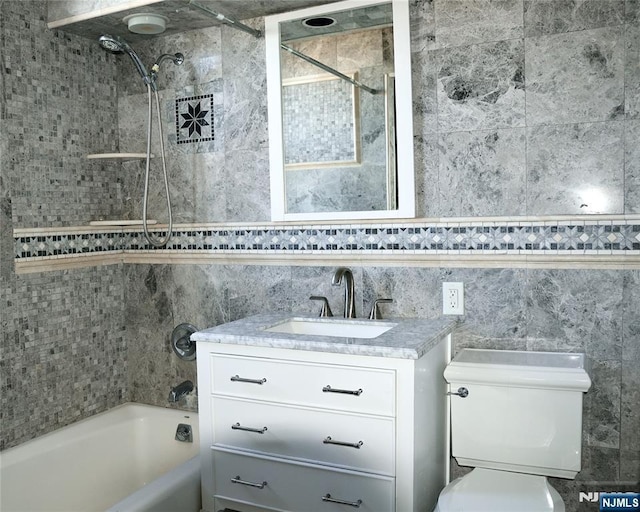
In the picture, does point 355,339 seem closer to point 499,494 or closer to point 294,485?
point 294,485

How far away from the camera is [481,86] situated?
228 cm

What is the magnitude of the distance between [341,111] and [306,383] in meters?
1.04

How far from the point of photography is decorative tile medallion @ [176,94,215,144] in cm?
283

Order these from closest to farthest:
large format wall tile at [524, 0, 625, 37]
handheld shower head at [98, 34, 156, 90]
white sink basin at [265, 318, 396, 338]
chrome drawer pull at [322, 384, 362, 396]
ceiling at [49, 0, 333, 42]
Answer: chrome drawer pull at [322, 384, 362, 396] → large format wall tile at [524, 0, 625, 37] → white sink basin at [265, 318, 396, 338] → ceiling at [49, 0, 333, 42] → handheld shower head at [98, 34, 156, 90]

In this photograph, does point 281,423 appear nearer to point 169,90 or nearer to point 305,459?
point 305,459

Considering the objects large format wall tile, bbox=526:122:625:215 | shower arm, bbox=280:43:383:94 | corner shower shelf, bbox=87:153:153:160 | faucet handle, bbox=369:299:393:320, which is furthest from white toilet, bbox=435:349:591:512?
corner shower shelf, bbox=87:153:153:160

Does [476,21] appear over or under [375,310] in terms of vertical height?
over

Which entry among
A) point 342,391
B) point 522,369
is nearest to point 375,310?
point 342,391

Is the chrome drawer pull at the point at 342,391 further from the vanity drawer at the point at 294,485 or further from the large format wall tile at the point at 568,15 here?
the large format wall tile at the point at 568,15

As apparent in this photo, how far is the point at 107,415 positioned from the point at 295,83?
5.58 ft

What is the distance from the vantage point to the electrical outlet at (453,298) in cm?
236

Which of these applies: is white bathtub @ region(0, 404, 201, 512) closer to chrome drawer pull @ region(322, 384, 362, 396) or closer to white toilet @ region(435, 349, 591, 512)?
chrome drawer pull @ region(322, 384, 362, 396)

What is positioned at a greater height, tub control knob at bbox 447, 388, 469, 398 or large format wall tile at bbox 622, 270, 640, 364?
large format wall tile at bbox 622, 270, 640, 364

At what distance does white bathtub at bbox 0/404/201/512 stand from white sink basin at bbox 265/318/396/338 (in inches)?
24.2
